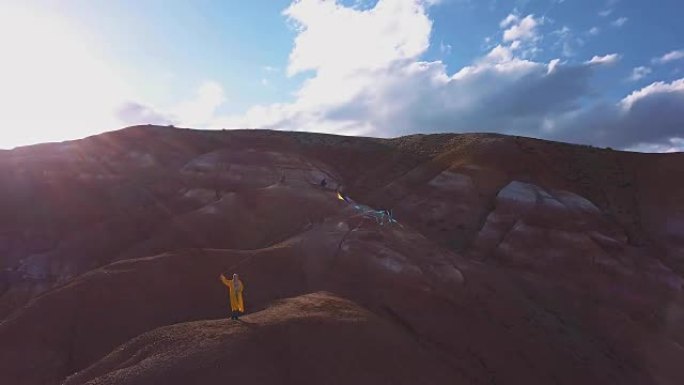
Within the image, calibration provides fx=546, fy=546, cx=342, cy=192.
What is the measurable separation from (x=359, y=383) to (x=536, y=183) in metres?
32.9

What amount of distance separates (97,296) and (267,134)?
36947mm

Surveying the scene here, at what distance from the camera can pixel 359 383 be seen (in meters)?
14.4

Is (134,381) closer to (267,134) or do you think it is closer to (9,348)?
(9,348)

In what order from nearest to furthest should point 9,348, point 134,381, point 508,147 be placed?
point 134,381, point 9,348, point 508,147

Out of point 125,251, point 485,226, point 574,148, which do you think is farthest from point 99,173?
point 574,148

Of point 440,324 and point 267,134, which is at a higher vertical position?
point 267,134

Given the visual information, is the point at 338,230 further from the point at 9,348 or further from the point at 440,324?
the point at 9,348

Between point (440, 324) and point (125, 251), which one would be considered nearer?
point (440, 324)

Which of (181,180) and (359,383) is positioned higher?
(181,180)

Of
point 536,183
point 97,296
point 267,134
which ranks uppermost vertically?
point 267,134

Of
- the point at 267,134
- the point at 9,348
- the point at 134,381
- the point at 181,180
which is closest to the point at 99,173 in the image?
the point at 181,180

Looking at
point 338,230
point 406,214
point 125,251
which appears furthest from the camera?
point 406,214

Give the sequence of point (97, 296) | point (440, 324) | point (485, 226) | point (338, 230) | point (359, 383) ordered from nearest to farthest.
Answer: point (359, 383) → point (97, 296) → point (440, 324) → point (338, 230) → point (485, 226)

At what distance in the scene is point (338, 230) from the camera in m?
28.7
